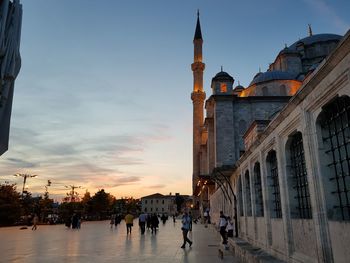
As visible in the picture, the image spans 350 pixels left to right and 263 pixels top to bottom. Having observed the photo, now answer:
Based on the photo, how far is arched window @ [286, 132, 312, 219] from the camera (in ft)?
22.6

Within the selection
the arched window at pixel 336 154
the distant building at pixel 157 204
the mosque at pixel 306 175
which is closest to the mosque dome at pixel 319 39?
the mosque at pixel 306 175

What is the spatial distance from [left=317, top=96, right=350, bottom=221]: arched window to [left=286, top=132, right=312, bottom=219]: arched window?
118 cm

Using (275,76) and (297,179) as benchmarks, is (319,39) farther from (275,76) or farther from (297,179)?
(297,179)

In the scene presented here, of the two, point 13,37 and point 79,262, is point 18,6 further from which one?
point 79,262

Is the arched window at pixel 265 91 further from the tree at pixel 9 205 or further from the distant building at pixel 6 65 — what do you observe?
the distant building at pixel 6 65

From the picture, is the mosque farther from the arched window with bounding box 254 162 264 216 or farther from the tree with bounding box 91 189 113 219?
the tree with bounding box 91 189 113 219

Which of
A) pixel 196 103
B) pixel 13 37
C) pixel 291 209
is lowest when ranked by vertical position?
pixel 291 209

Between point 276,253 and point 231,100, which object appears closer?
point 276,253

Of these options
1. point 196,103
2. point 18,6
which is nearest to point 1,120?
point 18,6

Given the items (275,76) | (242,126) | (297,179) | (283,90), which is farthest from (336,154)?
(275,76)

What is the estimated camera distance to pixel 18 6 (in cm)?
708

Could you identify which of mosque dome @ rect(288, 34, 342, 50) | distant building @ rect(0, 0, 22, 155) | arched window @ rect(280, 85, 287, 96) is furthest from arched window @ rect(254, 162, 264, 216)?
mosque dome @ rect(288, 34, 342, 50)

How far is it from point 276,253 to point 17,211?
32924mm

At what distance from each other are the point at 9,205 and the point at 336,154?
3449cm
